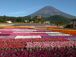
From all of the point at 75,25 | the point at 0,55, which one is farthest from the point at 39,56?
the point at 75,25

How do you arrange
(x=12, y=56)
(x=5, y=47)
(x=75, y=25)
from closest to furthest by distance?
(x=12, y=56) < (x=5, y=47) < (x=75, y=25)

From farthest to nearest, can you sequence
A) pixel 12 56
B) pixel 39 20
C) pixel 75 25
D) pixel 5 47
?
1. pixel 39 20
2. pixel 75 25
3. pixel 5 47
4. pixel 12 56

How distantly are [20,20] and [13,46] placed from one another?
4289 inches

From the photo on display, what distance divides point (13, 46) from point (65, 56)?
15.0 feet

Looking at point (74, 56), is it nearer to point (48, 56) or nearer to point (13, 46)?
point (48, 56)

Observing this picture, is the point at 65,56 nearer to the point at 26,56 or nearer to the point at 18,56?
the point at 26,56

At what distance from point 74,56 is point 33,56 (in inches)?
95.5

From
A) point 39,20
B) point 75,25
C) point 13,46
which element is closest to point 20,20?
point 39,20

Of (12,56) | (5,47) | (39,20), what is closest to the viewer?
(12,56)

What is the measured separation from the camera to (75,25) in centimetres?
4841

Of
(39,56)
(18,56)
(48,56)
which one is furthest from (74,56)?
(18,56)

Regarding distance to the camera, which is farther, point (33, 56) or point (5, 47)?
point (5, 47)

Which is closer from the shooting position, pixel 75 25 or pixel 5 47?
pixel 5 47

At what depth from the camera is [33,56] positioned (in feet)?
20.9
